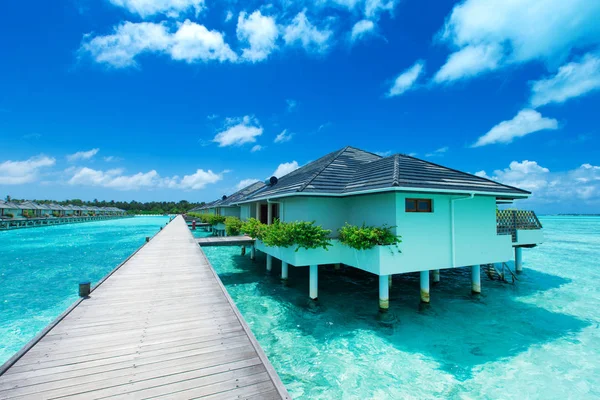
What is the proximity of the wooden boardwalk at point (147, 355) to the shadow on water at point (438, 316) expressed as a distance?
4316 mm

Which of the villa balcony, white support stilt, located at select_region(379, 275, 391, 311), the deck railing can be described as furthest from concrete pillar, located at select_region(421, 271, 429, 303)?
the villa balcony

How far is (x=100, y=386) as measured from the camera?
11.0ft

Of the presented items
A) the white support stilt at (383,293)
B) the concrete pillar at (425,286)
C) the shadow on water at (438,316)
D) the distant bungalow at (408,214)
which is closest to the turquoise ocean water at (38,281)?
the shadow on water at (438,316)

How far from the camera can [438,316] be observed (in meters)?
9.77

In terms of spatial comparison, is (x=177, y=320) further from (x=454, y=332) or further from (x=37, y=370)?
(x=454, y=332)

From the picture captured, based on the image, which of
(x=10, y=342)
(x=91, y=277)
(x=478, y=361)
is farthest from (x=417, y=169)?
(x=91, y=277)

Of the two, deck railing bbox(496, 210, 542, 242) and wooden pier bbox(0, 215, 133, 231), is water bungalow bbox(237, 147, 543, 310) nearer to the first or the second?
deck railing bbox(496, 210, 542, 242)

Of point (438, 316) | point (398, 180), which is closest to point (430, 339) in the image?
point (438, 316)

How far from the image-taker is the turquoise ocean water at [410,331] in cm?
622

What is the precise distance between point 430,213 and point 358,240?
9.63 ft

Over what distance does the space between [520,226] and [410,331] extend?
1081 centimetres

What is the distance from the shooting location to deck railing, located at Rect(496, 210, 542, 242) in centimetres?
1388

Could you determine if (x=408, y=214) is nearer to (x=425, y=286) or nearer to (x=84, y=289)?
(x=425, y=286)

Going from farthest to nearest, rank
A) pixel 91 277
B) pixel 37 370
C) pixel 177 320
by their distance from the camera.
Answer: pixel 91 277 → pixel 177 320 → pixel 37 370
